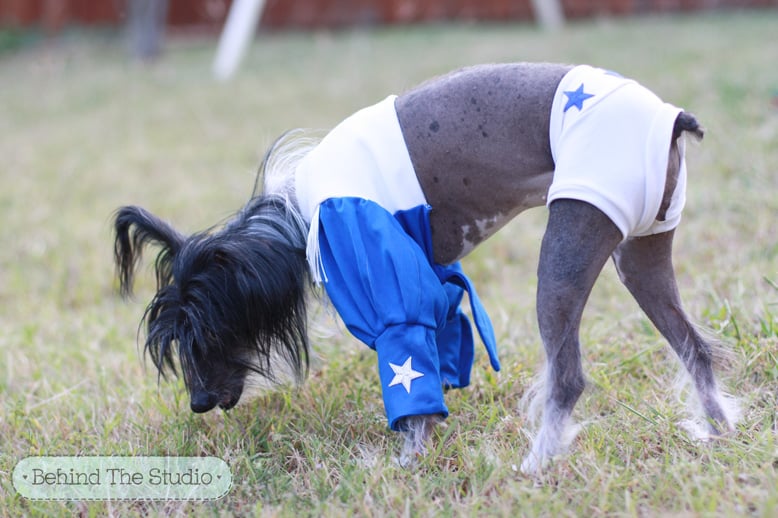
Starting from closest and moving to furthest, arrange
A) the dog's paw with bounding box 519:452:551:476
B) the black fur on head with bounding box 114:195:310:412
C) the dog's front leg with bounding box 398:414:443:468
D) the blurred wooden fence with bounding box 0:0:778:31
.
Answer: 1. the dog's paw with bounding box 519:452:551:476
2. the dog's front leg with bounding box 398:414:443:468
3. the black fur on head with bounding box 114:195:310:412
4. the blurred wooden fence with bounding box 0:0:778:31

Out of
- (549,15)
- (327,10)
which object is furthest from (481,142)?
(327,10)

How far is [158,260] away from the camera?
8.41ft

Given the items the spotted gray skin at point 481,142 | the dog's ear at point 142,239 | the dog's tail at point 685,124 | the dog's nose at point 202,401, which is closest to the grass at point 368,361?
the dog's nose at point 202,401

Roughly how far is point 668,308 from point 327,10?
1326 cm

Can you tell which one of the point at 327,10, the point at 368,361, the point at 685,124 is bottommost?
the point at 368,361

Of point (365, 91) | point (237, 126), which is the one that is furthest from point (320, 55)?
point (237, 126)

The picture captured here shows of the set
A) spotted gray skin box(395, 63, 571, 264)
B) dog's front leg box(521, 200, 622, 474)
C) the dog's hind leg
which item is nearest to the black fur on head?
spotted gray skin box(395, 63, 571, 264)

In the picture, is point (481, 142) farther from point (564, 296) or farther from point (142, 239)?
point (142, 239)

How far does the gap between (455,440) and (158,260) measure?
1126mm

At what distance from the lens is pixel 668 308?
89.7 inches

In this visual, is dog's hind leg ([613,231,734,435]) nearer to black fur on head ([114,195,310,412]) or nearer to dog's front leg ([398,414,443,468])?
dog's front leg ([398,414,443,468])

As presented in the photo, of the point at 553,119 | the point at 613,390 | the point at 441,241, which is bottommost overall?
the point at 613,390

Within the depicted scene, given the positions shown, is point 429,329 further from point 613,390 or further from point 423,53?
point 423,53

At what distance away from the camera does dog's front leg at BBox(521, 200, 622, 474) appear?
1.96m
